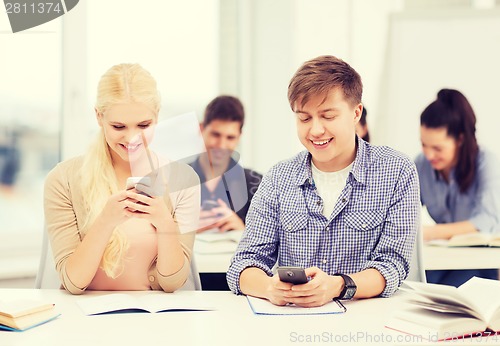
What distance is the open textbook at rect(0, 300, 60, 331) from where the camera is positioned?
1.37 m

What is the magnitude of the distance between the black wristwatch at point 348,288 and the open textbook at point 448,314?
0.17 meters

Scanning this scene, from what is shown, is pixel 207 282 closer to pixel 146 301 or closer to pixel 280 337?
pixel 146 301

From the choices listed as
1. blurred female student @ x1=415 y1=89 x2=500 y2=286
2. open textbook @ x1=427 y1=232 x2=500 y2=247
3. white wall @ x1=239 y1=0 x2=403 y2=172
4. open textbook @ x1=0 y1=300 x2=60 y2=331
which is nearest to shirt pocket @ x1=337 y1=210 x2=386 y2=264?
open textbook @ x1=0 y1=300 x2=60 y2=331

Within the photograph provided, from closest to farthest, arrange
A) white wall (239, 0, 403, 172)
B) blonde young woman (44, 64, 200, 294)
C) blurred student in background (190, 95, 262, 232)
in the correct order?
1. blonde young woman (44, 64, 200, 294)
2. blurred student in background (190, 95, 262, 232)
3. white wall (239, 0, 403, 172)

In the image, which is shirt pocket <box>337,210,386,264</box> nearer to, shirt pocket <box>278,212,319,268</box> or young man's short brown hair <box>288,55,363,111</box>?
shirt pocket <box>278,212,319,268</box>

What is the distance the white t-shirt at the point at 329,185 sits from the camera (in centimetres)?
181

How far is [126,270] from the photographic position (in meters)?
1.83

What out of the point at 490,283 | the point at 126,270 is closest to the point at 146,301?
the point at 126,270

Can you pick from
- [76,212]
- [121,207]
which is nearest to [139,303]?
[121,207]

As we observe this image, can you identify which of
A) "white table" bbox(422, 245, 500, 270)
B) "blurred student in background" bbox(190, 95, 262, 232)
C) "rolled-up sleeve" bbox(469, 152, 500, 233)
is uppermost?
"blurred student in background" bbox(190, 95, 262, 232)

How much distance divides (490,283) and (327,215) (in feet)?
1.58

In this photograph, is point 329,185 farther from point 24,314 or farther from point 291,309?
point 24,314

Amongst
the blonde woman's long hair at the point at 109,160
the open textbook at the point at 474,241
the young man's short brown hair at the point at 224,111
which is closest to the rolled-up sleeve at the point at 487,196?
the open textbook at the point at 474,241

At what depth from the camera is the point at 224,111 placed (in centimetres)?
304
